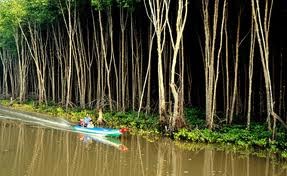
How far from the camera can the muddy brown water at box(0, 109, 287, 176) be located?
1223 cm

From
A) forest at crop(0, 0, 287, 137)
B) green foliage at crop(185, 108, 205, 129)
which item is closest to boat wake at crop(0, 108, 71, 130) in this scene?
forest at crop(0, 0, 287, 137)

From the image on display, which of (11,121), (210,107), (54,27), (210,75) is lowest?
(11,121)

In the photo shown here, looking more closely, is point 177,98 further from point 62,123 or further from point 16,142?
point 62,123

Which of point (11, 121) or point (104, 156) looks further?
point (11, 121)

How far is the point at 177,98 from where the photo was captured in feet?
61.9

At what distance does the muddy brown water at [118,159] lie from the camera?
40.1ft

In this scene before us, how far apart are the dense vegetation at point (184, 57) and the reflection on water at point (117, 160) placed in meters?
2.27

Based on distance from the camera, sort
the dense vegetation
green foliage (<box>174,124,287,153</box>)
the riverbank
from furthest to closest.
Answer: the dense vegetation
green foliage (<box>174,124,287,153</box>)
the riverbank

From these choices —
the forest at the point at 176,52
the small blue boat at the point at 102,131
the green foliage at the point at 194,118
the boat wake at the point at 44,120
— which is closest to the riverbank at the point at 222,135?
the green foliage at the point at 194,118

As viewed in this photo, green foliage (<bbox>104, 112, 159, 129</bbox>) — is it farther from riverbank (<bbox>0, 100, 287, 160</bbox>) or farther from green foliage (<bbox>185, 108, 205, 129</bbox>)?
green foliage (<bbox>185, 108, 205, 129</bbox>)

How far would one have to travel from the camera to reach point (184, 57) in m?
29.4

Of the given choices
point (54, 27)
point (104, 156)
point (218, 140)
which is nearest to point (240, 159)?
point (218, 140)

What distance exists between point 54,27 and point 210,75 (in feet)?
65.9

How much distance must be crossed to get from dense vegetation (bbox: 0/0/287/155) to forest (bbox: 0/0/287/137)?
0.06 meters
